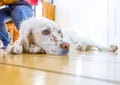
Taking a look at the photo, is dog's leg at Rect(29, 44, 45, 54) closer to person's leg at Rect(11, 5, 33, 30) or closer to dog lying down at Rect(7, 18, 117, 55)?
dog lying down at Rect(7, 18, 117, 55)

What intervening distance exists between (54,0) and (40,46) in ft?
12.2

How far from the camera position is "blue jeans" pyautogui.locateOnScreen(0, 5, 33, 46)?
2802mm

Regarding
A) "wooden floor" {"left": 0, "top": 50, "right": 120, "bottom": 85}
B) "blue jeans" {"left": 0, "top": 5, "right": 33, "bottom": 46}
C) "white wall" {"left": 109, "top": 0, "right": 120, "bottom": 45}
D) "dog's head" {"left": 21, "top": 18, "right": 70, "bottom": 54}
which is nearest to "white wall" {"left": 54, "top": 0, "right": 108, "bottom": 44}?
"white wall" {"left": 109, "top": 0, "right": 120, "bottom": 45}

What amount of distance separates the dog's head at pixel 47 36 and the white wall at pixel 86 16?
2.68 m

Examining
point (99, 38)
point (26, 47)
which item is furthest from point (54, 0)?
point (26, 47)

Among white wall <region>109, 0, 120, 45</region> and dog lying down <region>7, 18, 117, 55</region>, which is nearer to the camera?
dog lying down <region>7, 18, 117, 55</region>

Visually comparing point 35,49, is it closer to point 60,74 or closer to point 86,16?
point 60,74

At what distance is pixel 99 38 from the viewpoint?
14.0ft

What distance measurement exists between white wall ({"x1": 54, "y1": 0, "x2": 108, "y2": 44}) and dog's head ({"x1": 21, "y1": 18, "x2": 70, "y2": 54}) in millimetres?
2677

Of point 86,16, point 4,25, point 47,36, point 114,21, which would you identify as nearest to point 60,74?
point 47,36

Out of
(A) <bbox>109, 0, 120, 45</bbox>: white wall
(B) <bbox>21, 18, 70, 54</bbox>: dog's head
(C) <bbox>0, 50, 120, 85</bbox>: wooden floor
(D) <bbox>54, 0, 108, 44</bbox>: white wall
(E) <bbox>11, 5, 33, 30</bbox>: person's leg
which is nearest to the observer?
(C) <bbox>0, 50, 120, 85</bbox>: wooden floor

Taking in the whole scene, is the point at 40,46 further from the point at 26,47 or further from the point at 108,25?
the point at 108,25

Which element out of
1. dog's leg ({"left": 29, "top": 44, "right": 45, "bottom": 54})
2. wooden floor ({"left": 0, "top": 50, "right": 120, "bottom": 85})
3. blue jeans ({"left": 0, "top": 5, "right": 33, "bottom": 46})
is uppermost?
blue jeans ({"left": 0, "top": 5, "right": 33, "bottom": 46})

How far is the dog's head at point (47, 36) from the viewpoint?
131cm
